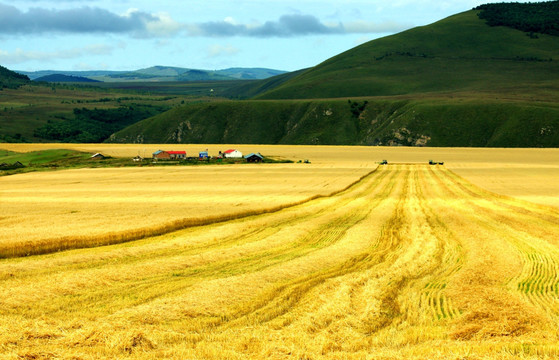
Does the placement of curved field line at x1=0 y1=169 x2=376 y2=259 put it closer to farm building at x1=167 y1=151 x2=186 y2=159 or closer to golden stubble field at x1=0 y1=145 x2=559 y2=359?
golden stubble field at x1=0 y1=145 x2=559 y2=359

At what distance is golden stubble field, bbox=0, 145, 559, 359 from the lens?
43.3 feet

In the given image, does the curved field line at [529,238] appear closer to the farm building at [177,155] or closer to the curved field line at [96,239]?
the curved field line at [96,239]

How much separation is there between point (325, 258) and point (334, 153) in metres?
134

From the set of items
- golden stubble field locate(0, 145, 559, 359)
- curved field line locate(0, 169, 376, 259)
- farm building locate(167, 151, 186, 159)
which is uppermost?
golden stubble field locate(0, 145, 559, 359)

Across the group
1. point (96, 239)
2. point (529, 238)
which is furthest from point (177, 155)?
point (529, 238)

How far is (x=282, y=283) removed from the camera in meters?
19.0

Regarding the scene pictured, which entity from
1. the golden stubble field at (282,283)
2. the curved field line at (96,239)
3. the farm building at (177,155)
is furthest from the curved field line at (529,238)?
the farm building at (177,155)

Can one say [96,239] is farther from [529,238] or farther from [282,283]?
[529,238]

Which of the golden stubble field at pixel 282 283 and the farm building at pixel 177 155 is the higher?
the golden stubble field at pixel 282 283

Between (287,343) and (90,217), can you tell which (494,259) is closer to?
(287,343)

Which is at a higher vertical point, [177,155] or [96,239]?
[96,239]

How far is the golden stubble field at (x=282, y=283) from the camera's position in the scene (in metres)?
13.2

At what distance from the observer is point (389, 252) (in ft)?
82.8

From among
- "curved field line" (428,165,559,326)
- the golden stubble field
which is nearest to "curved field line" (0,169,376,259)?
the golden stubble field
